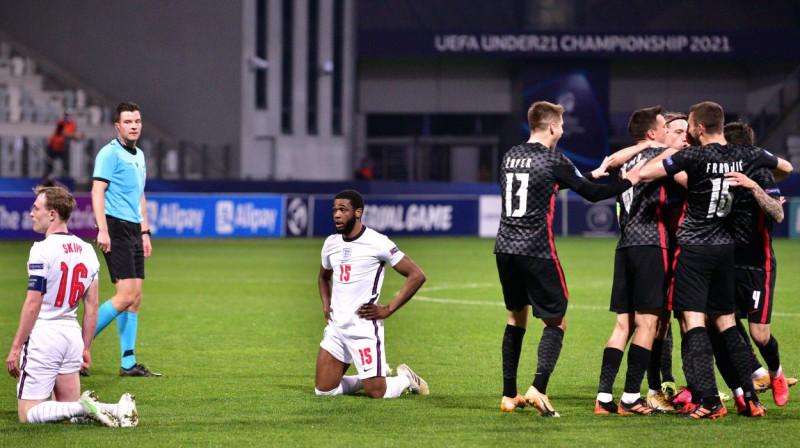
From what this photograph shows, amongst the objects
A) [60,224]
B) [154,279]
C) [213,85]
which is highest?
[213,85]

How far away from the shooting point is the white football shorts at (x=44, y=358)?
6.98 metres

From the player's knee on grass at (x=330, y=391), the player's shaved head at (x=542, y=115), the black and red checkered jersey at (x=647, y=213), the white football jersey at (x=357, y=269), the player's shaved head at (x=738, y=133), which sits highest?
the player's shaved head at (x=542, y=115)

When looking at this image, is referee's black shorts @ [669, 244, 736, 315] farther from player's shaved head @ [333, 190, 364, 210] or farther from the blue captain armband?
the blue captain armband

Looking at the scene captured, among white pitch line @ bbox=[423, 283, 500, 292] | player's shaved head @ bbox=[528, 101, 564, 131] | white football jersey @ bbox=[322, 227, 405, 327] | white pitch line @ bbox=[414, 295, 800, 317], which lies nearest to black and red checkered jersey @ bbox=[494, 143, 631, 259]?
player's shaved head @ bbox=[528, 101, 564, 131]

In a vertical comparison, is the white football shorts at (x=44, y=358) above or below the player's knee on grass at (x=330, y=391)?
above

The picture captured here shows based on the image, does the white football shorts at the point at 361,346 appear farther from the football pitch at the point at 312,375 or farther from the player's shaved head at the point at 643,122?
the player's shaved head at the point at 643,122

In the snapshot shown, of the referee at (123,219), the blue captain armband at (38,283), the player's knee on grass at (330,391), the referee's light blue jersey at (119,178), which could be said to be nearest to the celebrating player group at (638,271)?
the blue captain armband at (38,283)

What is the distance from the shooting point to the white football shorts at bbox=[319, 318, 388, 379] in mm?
8297

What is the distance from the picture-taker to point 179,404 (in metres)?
8.00

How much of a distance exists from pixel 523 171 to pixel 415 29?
114 feet

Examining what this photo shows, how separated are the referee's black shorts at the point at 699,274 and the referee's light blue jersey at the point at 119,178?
14.5 ft

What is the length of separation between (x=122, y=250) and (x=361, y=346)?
7.50 feet

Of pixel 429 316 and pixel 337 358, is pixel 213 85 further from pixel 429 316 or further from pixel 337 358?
pixel 337 358

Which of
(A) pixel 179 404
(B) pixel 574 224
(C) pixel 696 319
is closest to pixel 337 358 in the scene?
(A) pixel 179 404
